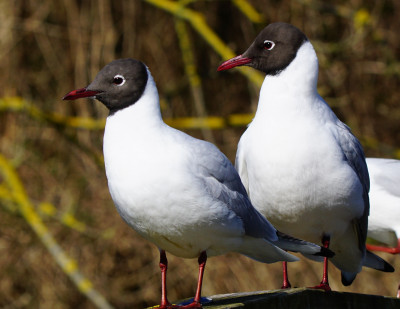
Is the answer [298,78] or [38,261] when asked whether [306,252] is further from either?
[38,261]

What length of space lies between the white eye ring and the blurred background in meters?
3.26

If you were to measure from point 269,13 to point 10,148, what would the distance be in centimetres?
266

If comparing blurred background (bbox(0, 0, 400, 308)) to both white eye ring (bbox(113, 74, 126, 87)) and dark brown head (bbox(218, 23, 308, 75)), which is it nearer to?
dark brown head (bbox(218, 23, 308, 75))

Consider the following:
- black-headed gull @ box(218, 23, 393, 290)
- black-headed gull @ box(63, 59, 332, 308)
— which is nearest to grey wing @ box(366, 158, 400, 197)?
black-headed gull @ box(218, 23, 393, 290)

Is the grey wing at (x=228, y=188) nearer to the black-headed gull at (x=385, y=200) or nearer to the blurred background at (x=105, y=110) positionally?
the black-headed gull at (x=385, y=200)

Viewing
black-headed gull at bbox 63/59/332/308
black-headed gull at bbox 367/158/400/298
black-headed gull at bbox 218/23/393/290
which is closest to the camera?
black-headed gull at bbox 63/59/332/308

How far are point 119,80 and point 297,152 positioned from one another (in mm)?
736

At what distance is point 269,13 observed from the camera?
740 centimetres

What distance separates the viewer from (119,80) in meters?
2.79

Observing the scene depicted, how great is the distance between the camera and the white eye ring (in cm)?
278

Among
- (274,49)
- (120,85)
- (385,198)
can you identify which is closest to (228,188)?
(120,85)

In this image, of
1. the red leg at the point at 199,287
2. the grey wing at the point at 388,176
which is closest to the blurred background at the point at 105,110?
the grey wing at the point at 388,176

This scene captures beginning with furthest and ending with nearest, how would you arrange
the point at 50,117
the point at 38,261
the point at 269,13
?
the point at 269,13
the point at 38,261
the point at 50,117

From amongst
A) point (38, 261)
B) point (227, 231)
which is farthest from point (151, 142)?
point (38, 261)
